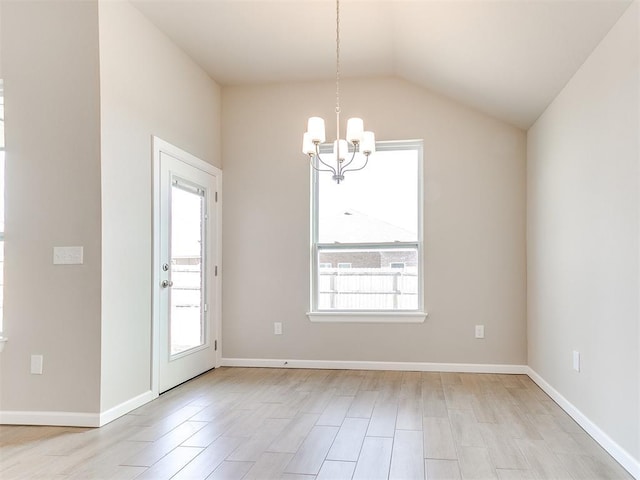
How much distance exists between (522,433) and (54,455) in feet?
8.69

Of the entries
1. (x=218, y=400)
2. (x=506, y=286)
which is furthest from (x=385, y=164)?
(x=218, y=400)

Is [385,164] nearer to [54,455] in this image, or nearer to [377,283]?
[377,283]

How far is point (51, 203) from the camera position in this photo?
3355 mm

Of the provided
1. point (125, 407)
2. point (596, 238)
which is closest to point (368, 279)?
point (596, 238)

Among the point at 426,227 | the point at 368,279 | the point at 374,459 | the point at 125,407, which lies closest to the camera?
the point at 374,459

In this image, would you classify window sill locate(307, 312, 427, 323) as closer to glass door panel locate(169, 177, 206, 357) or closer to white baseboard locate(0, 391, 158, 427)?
glass door panel locate(169, 177, 206, 357)

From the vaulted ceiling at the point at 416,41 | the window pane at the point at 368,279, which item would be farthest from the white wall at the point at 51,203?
the window pane at the point at 368,279

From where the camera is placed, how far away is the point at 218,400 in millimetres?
3865

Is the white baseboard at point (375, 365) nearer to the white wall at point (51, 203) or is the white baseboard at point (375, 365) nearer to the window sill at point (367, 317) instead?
the window sill at point (367, 317)

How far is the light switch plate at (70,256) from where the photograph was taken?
330cm

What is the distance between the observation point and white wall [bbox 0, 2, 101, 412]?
10.8ft

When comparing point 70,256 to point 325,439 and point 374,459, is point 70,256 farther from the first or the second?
point 374,459

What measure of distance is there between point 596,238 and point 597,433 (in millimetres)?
1113

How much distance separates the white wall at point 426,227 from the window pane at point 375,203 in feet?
0.56
